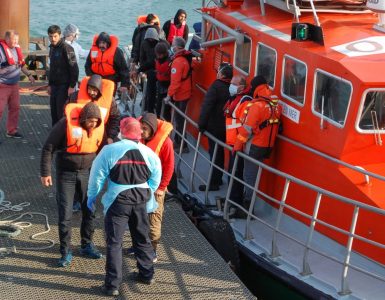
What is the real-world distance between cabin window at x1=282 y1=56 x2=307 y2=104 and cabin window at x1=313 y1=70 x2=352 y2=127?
0.71ft

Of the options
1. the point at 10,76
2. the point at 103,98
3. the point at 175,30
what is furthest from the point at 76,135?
the point at 175,30

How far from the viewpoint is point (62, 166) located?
6152 millimetres

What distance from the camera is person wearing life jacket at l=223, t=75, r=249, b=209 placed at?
7122 millimetres

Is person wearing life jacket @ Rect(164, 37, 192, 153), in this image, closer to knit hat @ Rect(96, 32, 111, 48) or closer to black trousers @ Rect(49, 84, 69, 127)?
knit hat @ Rect(96, 32, 111, 48)

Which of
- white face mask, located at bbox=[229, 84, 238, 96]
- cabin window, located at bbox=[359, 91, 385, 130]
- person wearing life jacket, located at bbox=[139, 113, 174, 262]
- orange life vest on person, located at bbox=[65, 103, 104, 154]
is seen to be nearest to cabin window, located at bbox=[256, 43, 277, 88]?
white face mask, located at bbox=[229, 84, 238, 96]

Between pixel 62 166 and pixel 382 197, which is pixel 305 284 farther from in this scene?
pixel 62 166

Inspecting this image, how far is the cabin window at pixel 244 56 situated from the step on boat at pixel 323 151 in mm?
21

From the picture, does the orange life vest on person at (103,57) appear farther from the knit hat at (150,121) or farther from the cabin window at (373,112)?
the cabin window at (373,112)

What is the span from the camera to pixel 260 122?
6863 mm

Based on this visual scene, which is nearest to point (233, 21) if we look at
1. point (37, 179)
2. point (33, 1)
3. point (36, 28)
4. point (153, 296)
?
point (37, 179)

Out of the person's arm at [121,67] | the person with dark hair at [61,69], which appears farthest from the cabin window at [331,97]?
the person with dark hair at [61,69]

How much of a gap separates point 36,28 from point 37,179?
18.2m

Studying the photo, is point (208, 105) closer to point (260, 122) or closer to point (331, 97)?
point (260, 122)

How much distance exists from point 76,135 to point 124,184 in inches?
28.5
